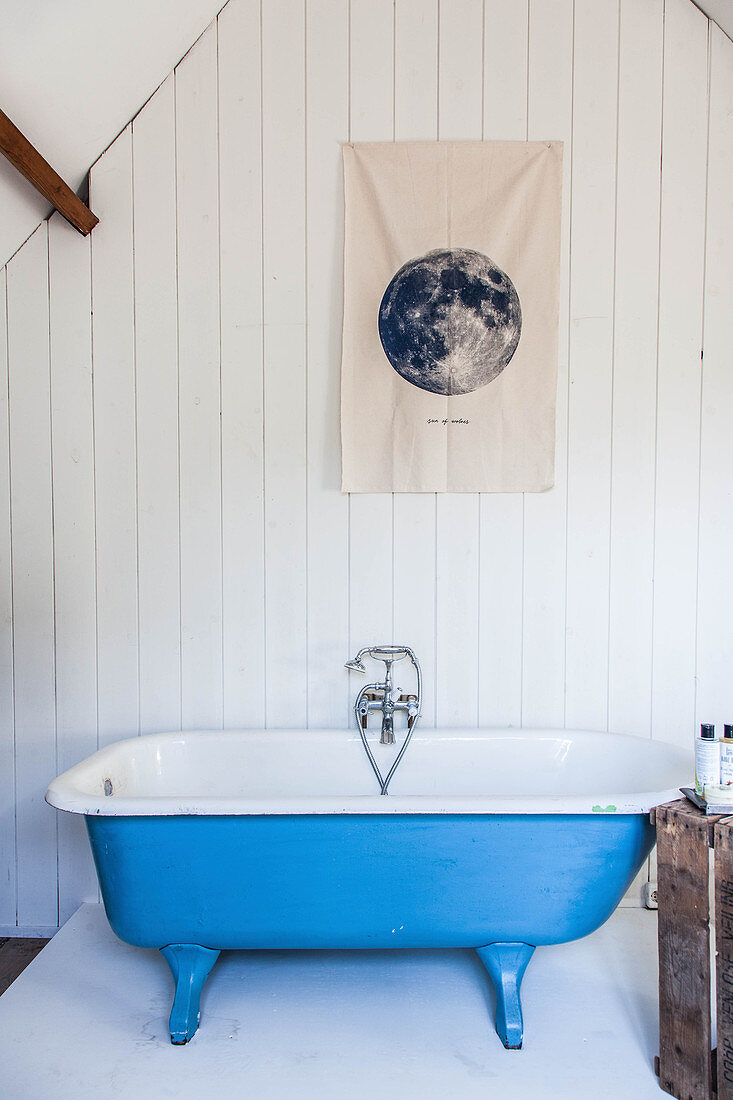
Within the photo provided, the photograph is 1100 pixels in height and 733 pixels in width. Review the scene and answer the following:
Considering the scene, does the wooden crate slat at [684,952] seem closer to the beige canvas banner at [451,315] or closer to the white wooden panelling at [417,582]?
the white wooden panelling at [417,582]

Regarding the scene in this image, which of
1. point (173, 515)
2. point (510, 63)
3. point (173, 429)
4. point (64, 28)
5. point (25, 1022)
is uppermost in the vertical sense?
point (510, 63)

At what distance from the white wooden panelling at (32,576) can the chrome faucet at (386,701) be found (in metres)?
0.97

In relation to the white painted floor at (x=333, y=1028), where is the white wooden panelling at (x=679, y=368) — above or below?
above

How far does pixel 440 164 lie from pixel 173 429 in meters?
1.14

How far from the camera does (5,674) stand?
2115 millimetres

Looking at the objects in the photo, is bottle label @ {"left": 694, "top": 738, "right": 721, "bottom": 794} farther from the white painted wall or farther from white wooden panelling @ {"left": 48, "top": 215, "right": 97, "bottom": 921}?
the white painted wall

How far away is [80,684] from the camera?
2.11m

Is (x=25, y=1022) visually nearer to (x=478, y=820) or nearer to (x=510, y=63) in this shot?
(x=478, y=820)

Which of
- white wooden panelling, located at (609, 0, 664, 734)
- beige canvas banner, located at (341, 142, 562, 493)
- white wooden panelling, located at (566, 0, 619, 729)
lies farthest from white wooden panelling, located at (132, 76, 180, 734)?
white wooden panelling, located at (609, 0, 664, 734)

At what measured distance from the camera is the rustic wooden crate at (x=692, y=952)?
1290 millimetres

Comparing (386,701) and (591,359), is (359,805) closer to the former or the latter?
(386,701)

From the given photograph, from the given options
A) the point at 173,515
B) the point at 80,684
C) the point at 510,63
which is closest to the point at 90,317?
the point at 173,515

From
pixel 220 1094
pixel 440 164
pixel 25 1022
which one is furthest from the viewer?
pixel 440 164

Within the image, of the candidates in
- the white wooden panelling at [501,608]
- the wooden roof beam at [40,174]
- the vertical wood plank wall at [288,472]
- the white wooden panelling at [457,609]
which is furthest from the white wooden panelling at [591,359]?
the wooden roof beam at [40,174]
